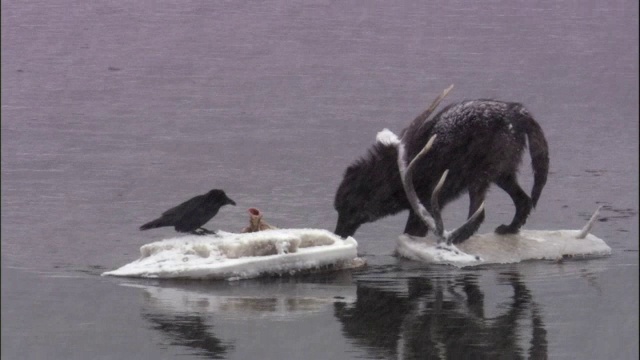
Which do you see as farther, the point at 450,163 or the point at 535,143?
the point at 535,143

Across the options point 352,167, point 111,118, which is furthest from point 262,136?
point 352,167

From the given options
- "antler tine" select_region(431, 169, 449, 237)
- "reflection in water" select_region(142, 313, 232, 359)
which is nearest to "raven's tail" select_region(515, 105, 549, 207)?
"antler tine" select_region(431, 169, 449, 237)

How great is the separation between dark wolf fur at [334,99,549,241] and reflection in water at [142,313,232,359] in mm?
3035

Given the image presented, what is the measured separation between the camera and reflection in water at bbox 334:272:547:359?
10672mm

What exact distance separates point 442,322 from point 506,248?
247cm

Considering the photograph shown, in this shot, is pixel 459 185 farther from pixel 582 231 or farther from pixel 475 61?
pixel 475 61

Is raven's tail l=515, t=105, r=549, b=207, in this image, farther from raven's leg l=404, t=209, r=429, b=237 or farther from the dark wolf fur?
raven's leg l=404, t=209, r=429, b=237

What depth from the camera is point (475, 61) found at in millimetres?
22953

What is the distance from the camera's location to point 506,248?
1383cm

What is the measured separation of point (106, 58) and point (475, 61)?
5.52 meters

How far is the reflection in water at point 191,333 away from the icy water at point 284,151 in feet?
0.08

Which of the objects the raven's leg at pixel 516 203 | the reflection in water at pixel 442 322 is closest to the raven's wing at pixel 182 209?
the reflection in water at pixel 442 322

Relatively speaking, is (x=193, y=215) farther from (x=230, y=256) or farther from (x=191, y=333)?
(x=191, y=333)

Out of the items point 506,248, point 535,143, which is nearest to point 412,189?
point 506,248
